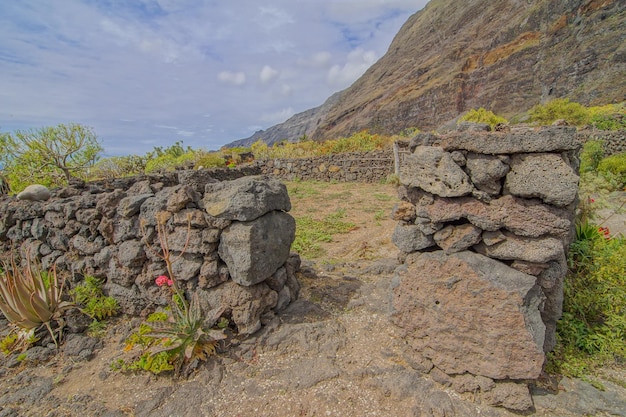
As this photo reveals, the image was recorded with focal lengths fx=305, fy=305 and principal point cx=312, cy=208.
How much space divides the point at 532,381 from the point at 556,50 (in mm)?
43537

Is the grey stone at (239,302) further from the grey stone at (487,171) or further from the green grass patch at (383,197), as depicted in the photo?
the green grass patch at (383,197)

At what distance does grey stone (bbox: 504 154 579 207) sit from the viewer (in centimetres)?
222

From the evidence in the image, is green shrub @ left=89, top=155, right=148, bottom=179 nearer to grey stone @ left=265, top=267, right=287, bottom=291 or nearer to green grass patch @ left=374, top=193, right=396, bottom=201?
green grass patch @ left=374, top=193, right=396, bottom=201

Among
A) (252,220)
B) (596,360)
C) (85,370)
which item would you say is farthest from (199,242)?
(596,360)

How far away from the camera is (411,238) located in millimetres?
2984

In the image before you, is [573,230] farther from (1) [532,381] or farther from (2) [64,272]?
(2) [64,272]

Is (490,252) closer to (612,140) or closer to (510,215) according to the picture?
(510,215)

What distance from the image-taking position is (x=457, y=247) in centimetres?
267

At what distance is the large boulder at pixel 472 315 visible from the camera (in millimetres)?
2451

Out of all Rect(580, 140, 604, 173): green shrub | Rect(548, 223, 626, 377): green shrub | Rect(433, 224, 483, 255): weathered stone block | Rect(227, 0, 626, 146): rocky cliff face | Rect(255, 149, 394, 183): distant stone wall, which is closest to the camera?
Rect(433, 224, 483, 255): weathered stone block

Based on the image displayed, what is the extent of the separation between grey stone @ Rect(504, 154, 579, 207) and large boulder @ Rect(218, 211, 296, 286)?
2388 millimetres

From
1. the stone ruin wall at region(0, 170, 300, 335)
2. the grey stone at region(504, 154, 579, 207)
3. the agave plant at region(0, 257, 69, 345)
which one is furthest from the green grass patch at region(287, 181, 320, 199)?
the grey stone at region(504, 154, 579, 207)

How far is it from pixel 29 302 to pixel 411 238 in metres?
4.40

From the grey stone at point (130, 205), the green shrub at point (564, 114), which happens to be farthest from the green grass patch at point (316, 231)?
the green shrub at point (564, 114)
